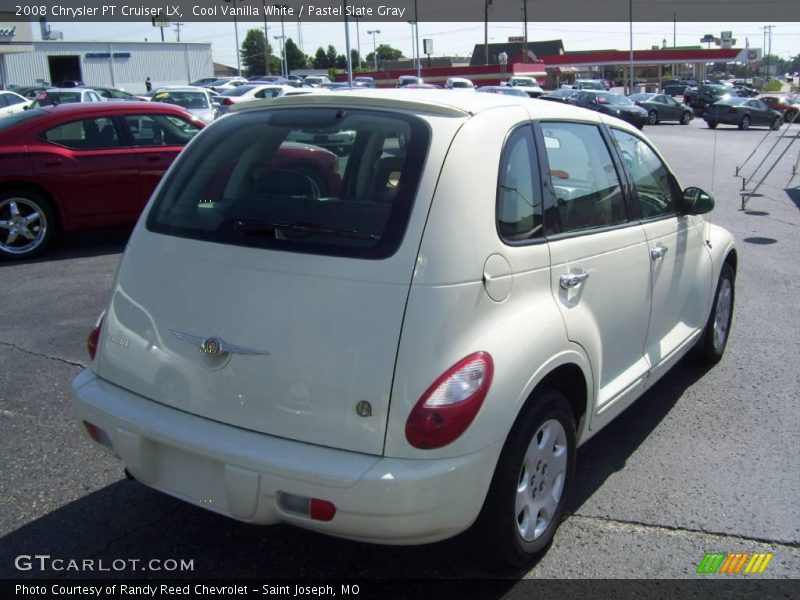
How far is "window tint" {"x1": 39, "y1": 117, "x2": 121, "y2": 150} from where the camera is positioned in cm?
845

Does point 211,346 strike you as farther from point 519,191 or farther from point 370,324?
point 519,191

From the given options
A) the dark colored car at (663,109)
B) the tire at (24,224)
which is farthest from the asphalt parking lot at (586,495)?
the dark colored car at (663,109)

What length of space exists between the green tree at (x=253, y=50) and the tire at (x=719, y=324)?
400ft

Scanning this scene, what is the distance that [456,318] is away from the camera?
2588mm

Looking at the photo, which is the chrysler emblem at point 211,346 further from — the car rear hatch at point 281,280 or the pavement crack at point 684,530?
the pavement crack at point 684,530

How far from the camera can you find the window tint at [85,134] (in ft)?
27.7

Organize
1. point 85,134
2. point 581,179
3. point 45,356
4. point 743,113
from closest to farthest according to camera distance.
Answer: point 581,179
point 45,356
point 85,134
point 743,113

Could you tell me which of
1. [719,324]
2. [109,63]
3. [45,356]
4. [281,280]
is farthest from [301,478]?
[109,63]

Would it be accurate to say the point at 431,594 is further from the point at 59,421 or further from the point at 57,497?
the point at 59,421

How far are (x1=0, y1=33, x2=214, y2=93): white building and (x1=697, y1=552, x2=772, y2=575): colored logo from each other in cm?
6244

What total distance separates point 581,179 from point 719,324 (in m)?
2.33

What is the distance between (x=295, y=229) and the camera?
9.41ft

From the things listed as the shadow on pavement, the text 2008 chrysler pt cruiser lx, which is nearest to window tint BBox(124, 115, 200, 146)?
the text 2008 chrysler pt cruiser lx

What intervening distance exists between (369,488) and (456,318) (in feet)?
2.02
